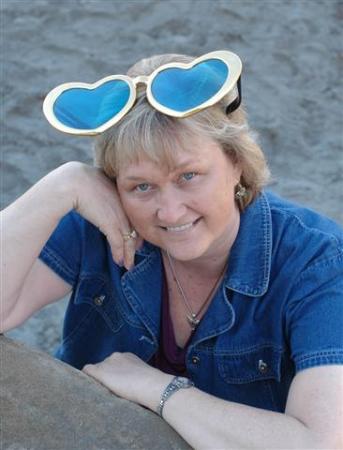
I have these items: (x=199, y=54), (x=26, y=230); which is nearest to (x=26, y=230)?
(x=26, y=230)

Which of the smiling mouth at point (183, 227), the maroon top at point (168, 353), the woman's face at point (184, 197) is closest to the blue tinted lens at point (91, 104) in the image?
the woman's face at point (184, 197)

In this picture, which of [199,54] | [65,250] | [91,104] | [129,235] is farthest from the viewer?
[199,54]

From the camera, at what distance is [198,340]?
6.91 feet

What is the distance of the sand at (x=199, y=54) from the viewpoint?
14.6 feet

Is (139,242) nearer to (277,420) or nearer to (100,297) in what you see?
(100,297)

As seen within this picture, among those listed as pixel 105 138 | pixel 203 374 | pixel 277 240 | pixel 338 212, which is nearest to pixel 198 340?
pixel 203 374

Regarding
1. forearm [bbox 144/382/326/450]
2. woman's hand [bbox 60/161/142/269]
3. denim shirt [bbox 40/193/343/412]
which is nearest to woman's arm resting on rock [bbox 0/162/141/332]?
woman's hand [bbox 60/161/142/269]

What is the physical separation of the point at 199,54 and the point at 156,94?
124 inches

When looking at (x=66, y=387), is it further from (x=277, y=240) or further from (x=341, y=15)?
(x=341, y=15)

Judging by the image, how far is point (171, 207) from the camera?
1.93m

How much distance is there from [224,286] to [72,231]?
408 millimetres

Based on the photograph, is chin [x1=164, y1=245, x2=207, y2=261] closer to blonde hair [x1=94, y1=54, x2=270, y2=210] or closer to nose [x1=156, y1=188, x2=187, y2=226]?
nose [x1=156, y1=188, x2=187, y2=226]

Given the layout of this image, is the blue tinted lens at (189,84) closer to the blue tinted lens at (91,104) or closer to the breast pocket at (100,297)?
the blue tinted lens at (91,104)

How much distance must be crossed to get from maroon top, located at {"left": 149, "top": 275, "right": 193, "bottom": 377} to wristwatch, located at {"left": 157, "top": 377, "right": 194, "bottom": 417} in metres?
0.26
